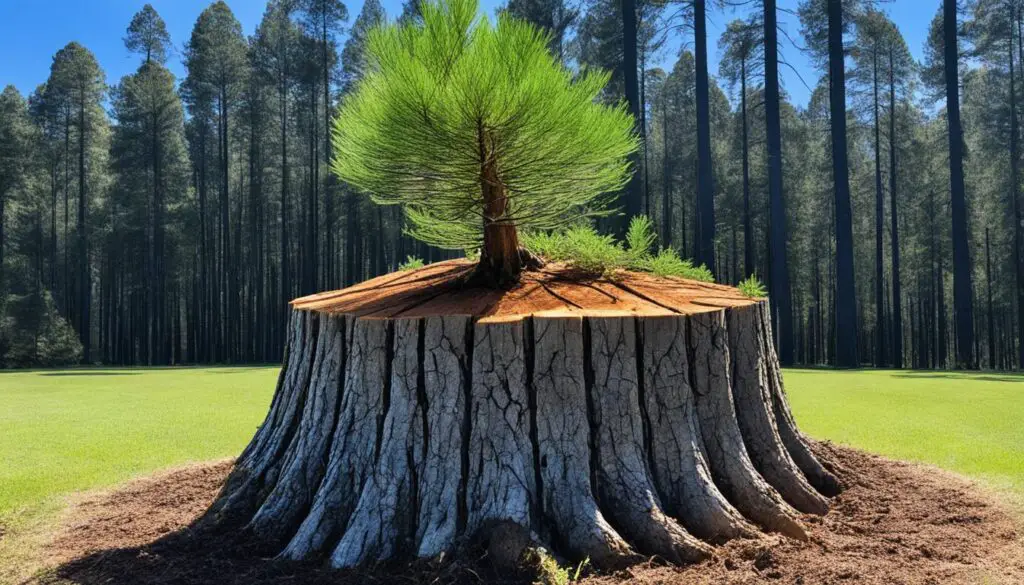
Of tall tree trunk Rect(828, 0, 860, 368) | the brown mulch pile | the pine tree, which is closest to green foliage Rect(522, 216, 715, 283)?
the brown mulch pile

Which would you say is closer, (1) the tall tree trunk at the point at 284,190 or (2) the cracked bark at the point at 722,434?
(2) the cracked bark at the point at 722,434

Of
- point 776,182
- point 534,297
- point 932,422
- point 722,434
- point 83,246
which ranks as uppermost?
point 776,182

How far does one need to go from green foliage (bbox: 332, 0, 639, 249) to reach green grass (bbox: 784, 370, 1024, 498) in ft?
10.9

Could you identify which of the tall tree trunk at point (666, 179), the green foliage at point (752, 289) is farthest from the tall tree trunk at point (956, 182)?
the green foliage at point (752, 289)

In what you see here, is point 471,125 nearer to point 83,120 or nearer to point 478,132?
point 478,132

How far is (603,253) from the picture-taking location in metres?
3.71

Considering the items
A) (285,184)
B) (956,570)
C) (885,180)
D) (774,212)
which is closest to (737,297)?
(956,570)

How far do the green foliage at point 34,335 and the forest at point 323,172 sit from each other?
7 cm

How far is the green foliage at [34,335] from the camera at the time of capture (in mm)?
23375

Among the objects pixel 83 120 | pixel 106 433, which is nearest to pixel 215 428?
pixel 106 433

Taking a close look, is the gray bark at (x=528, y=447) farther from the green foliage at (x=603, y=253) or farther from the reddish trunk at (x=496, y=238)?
the green foliage at (x=603, y=253)

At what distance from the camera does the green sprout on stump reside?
280cm

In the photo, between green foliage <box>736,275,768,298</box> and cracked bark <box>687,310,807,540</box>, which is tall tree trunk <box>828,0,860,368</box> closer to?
green foliage <box>736,275,768,298</box>

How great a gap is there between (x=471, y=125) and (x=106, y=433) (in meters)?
5.78
